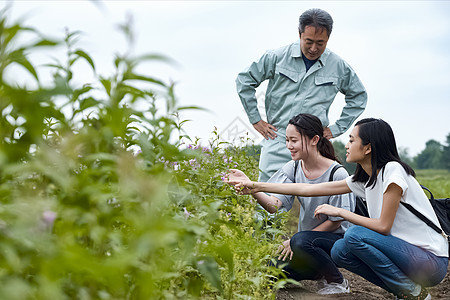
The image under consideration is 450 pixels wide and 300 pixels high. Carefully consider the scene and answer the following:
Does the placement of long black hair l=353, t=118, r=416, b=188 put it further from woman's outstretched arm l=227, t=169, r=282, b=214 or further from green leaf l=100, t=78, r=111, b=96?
green leaf l=100, t=78, r=111, b=96

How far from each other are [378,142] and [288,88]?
175 cm

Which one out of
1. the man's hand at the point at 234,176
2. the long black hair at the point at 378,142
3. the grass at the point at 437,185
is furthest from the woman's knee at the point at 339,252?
the grass at the point at 437,185

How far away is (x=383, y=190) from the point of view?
3.18 metres

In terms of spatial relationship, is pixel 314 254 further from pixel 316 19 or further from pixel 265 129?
pixel 316 19

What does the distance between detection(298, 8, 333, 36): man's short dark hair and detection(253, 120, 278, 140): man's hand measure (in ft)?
2.97

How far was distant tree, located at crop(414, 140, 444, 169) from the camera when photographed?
4634 centimetres

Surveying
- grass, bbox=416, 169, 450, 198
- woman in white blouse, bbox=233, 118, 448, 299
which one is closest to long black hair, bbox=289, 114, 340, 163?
woman in white blouse, bbox=233, 118, 448, 299

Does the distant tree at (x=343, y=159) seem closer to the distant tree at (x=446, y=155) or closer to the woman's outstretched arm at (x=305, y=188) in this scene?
the woman's outstretched arm at (x=305, y=188)

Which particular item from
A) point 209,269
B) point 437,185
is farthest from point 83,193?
point 437,185

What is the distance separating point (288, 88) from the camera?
485cm

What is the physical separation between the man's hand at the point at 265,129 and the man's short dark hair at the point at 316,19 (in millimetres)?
906

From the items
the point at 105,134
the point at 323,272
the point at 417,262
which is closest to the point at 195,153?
the point at 105,134

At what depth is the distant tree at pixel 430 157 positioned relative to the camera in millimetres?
46344

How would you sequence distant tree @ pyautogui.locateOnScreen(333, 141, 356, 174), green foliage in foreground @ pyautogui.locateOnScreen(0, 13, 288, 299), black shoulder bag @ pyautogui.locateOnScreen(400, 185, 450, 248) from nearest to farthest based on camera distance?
1. green foliage in foreground @ pyautogui.locateOnScreen(0, 13, 288, 299)
2. black shoulder bag @ pyautogui.locateOnScreen(400, 185, 450, 248)
3. distant tree @ pyautogui.locateOnScreen(333, 141, 356, 174)
